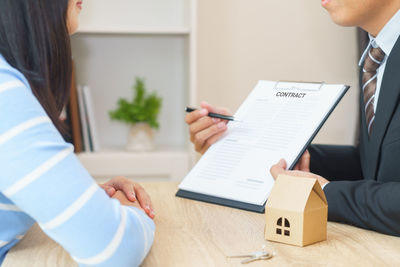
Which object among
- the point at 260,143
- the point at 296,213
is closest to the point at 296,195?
the point at 296,213

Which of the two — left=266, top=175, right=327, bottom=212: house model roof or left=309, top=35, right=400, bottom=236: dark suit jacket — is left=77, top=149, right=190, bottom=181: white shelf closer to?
left=309, top=35, right=400, bottom=236: dark suit jacket

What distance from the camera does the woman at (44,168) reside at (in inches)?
27.1

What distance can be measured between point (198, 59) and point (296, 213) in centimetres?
171

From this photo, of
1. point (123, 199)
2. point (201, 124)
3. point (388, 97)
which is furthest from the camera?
point (201, 124)

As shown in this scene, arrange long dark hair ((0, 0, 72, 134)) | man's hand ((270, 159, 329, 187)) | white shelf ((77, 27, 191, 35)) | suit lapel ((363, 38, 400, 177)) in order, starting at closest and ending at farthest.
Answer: long dark hair ((0, 0, 72, 134))
man's hand ((270, 159, 329, 187))
suit lapel ((363, 38, 400, 177))
white shelf ((77, 27, 191, 35))

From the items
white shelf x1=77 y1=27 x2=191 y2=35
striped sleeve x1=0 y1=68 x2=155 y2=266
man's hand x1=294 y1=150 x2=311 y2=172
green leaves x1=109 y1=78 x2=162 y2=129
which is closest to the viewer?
striped sleeve x1=0 y1=68 x2=155 y2=266

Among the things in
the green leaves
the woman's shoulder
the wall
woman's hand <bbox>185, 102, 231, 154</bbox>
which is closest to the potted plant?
the green leaves

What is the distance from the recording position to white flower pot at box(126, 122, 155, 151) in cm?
246

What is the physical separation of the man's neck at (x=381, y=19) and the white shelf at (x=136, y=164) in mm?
1137

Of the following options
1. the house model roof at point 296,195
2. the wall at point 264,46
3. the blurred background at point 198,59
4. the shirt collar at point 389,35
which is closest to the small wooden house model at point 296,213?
the house model roof at point 296,195

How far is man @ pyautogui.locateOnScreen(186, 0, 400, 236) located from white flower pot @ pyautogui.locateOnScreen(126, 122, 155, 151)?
3.28 feet

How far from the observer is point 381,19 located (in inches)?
58.1

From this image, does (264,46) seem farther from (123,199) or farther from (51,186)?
(51,186)

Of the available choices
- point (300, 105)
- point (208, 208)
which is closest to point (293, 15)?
point (300, 105)
